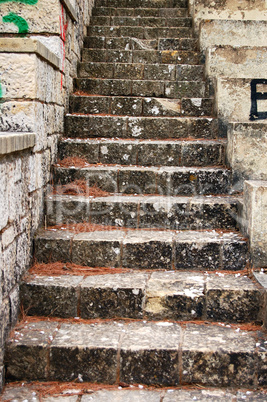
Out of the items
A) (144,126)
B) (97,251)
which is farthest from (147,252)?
(144,126)

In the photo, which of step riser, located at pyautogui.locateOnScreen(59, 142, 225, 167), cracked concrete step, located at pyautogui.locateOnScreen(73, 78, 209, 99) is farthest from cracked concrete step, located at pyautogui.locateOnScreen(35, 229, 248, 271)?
cracked concrete step, located at pyautogui.locateOnScreen(73, 78, 209, 99)

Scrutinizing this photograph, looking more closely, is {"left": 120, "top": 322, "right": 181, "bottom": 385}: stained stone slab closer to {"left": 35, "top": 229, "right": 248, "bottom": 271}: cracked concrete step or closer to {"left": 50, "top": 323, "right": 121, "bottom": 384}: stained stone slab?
{"left": 50, "top": 323, "right": 121, "bottom": 384}: stained stone slab

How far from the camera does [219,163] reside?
4.55m

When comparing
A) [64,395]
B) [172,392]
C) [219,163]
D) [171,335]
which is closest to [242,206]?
[219,163]

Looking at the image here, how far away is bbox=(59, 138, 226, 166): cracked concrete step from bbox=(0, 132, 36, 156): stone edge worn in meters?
1.17

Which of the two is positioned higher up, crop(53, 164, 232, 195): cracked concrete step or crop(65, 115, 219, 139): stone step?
crop(65, 115, 219, 139): stone step

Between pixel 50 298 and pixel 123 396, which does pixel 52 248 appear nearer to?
pixel 50 298

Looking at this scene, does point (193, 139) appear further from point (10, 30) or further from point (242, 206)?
point (10, 30)

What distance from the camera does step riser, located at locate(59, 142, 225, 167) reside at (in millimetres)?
4535

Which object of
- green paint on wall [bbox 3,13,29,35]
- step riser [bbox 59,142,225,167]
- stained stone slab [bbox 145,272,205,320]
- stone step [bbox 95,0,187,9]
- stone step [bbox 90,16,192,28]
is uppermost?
stone step [bbox 95,0,187,9]

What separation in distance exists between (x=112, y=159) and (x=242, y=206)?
1.59m

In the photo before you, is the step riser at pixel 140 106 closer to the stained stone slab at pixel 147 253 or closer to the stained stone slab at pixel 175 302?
the stained stone slab at pixel 147 253

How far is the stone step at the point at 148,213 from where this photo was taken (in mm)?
3850

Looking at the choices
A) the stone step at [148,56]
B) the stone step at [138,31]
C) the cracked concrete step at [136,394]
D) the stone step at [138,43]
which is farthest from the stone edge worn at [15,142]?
the stone step at [138,31]
